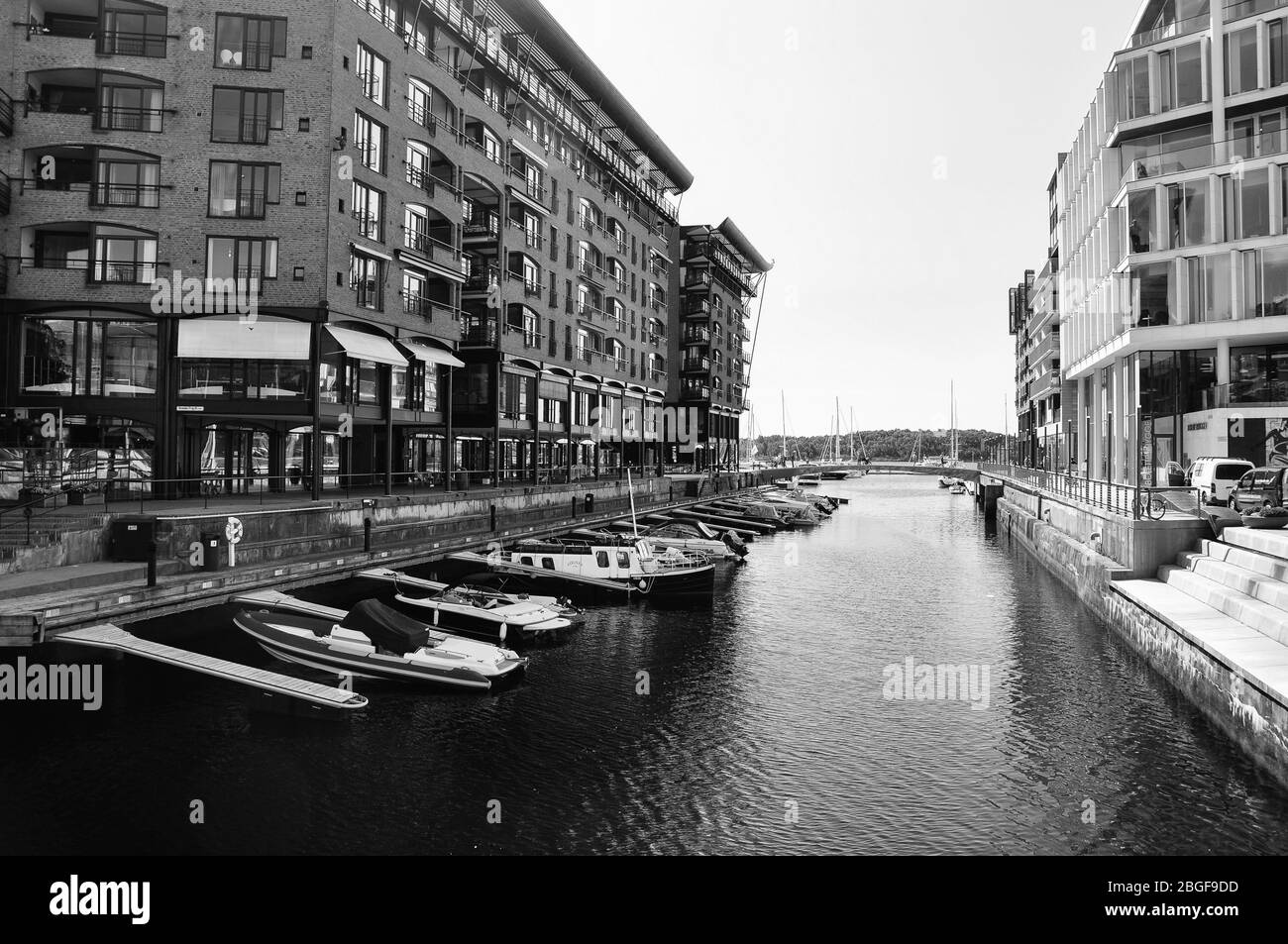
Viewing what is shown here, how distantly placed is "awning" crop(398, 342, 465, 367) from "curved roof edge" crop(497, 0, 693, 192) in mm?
26893

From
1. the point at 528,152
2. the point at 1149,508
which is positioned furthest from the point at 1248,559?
the point at 528,152

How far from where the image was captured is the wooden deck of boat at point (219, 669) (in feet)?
59.4

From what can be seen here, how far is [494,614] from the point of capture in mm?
26016

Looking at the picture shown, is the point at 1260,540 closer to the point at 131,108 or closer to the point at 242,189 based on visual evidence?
the point at 242,189

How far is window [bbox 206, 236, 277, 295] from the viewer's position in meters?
35.8

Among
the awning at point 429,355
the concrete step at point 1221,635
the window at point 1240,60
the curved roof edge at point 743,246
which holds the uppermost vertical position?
the curved roof edge at point 743,246

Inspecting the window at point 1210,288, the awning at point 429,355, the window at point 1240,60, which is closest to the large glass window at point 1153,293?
the window at point 1210,288

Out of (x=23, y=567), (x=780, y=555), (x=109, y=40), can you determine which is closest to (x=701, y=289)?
(x=780, y=555)

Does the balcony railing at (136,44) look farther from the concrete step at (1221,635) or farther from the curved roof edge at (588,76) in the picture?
the concrete step at (1221,635)

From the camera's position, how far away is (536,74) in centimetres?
5922

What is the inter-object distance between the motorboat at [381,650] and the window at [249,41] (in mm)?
27497

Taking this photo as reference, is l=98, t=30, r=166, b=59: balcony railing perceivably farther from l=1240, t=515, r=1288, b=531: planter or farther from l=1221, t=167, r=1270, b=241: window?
l=1221, t=167, r=1270, b=241: window

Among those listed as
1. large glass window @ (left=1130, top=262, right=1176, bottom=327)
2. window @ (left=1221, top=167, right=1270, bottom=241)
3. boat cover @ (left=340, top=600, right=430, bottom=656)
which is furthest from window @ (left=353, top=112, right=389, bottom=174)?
window @ (left=1221, top=167, right=1270, bottom=241)
